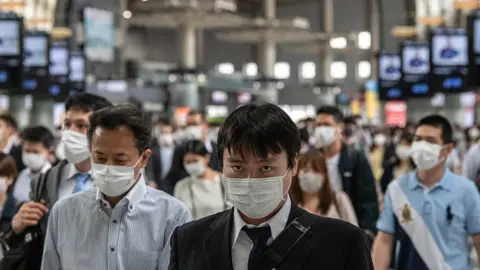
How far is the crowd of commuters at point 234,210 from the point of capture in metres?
2.69

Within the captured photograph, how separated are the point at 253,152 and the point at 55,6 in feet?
116

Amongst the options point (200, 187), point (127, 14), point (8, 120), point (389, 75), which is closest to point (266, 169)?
point (200, 187)

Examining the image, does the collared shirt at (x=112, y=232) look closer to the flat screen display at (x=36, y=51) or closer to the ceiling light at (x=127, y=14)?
the flat screen display at (x=36, y=51)

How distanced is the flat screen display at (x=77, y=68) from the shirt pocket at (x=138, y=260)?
22317 mm

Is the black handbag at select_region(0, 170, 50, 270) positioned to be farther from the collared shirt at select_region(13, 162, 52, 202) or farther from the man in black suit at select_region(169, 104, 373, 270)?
the collared shirt at select_region(13, 162, 52, 202)

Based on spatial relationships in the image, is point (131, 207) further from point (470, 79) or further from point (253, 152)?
point (470, 79)

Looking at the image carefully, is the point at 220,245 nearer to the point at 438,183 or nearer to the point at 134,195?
the point at 134,195

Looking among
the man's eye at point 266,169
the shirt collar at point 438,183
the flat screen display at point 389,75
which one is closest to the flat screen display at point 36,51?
the flat screen display at point 389,75

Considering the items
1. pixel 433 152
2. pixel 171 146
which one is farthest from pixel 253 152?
pixel 171 146

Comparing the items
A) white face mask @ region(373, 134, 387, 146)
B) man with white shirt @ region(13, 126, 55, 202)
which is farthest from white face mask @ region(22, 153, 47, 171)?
white face mask @ region(373, 134, 387, 146)

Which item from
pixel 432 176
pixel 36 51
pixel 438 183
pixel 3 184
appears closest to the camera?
pixel 438 183

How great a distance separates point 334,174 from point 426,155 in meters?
1.86

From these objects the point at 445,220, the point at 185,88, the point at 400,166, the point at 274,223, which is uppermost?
the point at 185,88

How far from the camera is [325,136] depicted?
7949 mm
